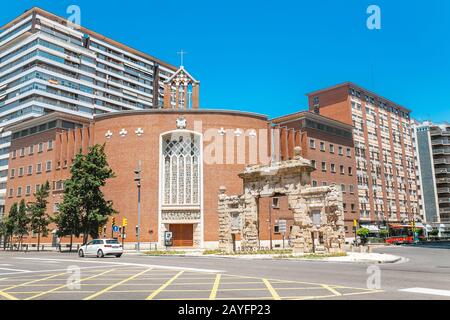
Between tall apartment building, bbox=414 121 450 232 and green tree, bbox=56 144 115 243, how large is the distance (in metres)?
74.4

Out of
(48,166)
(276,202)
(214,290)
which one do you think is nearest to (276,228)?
(276,202)

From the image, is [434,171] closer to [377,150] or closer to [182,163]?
[377,150]

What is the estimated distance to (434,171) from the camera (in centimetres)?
9156

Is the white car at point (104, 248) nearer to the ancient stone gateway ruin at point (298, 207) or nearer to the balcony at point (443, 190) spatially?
the ancient stone gateway ruin at point (298, 207)

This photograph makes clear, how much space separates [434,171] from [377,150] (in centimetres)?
2545

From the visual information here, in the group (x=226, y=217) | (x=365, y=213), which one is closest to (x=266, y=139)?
(x=226, y=217)

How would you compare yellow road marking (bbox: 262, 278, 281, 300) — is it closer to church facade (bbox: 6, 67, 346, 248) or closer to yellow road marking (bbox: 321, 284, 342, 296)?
yellow road marking (bbox: 321, 284, 342, 296)

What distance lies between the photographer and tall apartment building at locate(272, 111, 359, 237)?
191 ft

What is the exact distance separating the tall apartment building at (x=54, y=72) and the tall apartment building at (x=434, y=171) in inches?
2781

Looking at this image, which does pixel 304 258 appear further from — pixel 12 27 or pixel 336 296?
pixel 12 27

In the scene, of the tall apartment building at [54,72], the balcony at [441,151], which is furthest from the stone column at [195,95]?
the balcony at [441,151]

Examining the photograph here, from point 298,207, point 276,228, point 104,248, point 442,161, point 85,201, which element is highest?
point 442,161

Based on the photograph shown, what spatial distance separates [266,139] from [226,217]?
20.3 meters

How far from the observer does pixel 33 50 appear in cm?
7644
